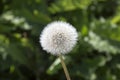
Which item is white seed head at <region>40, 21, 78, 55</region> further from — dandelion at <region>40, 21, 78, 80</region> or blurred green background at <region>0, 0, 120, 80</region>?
blurred green background at <region>0, 0, 120, 80</region>

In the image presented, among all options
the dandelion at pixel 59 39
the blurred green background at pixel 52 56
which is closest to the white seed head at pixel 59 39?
the dandelion at pixel 59 39

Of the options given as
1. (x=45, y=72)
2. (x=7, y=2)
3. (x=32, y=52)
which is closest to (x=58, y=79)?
(x=45, y=72)

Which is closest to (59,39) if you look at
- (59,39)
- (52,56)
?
(59,39)

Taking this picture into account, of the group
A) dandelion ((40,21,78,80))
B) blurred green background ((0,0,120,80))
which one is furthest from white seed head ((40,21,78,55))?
blurred green background ((0,0,120,80))

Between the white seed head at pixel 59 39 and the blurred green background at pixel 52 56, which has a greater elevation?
the blurred green background at pixel 52 56

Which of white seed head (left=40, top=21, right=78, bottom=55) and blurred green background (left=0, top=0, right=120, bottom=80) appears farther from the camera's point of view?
blurred green background (left=0, top=0, right=120, bottom=80)

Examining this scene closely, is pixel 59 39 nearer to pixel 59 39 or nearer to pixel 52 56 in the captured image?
pixel 59 39

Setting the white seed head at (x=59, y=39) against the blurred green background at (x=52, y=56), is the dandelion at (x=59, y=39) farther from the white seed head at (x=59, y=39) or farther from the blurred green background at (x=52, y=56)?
the blurred green background at (x=52, y=56)

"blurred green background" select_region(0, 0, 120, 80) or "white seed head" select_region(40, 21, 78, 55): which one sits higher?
"blurred green background" select_region(0, 0, 120, 80)
